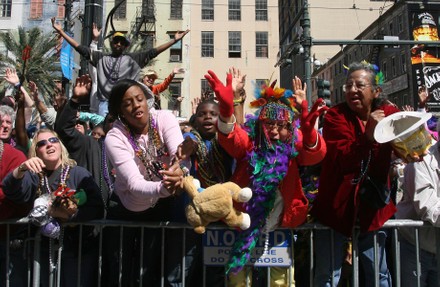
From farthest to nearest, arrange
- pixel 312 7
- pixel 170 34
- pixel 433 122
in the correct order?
pixel 312 7 < pixel 170 34 < pixel 433 122

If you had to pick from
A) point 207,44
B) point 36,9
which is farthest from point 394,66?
point 36,9

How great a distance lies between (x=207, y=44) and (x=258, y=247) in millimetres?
31044

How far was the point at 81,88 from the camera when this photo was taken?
140 inches

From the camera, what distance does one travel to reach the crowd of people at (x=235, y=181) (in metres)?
3.12

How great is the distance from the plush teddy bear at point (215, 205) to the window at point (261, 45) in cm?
3073

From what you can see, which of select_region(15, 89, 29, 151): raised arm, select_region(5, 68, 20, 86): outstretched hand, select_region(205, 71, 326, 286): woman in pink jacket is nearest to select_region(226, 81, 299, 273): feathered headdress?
select_region(205, 71, 326, 286): woman in pink jacket

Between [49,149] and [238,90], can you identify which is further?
[49,149]

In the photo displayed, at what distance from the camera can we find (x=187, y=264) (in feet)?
11.0

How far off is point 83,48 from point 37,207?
132 inches

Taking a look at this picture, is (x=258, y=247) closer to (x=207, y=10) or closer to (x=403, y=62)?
(x=207, y=10)

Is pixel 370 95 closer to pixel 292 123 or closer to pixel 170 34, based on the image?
pixel 292 123

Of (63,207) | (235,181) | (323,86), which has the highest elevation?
(323,86)

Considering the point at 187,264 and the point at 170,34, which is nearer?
the point at 187,264

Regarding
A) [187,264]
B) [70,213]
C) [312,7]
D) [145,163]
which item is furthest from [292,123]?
[312,7]
